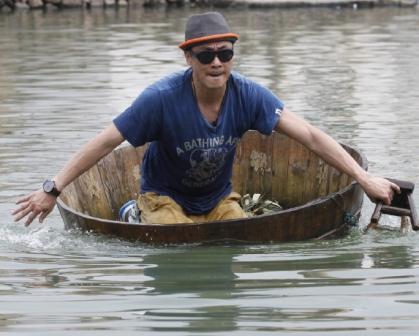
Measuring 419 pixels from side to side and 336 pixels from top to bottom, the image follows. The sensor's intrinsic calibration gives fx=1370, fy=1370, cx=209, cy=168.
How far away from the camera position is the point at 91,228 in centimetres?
782

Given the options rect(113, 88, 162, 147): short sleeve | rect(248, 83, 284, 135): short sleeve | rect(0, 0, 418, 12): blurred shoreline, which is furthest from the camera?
rect(0, 0, 418, 12): blurred shoreline

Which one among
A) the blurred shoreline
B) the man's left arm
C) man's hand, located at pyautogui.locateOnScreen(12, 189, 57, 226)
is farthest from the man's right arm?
the blurred shoreline

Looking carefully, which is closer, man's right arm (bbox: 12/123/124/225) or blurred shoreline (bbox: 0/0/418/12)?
man's right arm (bbox: 12/123/124/225)

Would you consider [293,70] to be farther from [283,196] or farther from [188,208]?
[188,208]

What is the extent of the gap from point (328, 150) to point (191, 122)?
0.81 m

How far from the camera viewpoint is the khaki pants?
8062 millimetres

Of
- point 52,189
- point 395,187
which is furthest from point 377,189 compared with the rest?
point 52,189

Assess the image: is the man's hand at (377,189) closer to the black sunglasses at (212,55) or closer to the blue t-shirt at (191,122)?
the blue t-shirt at (191,122)

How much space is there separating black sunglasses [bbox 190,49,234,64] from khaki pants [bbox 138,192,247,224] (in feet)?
3.32

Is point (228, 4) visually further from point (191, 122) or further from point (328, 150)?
point (191, 122)

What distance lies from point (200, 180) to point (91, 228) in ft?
2.31

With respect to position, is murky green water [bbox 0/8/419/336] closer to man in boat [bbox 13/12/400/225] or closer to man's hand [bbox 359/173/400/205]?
man's hand [bbox 359/173/400/205]

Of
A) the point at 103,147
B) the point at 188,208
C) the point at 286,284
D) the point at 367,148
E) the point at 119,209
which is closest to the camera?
the point at 286,284

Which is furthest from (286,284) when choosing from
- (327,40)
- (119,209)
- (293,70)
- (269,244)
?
(327,40)
